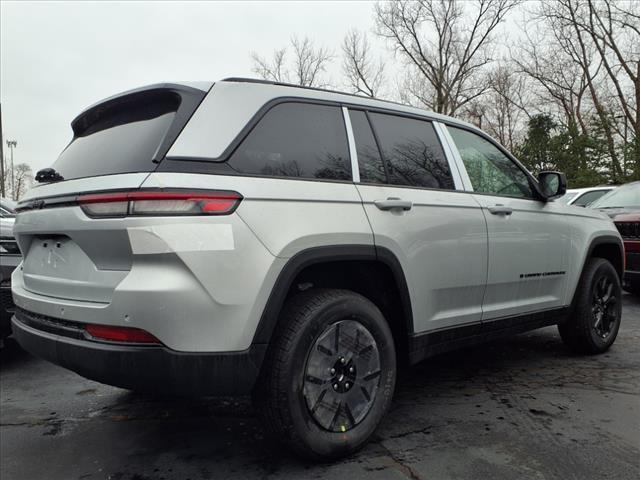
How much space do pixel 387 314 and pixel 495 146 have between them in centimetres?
163

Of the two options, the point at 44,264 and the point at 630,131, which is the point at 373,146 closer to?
the point at 44,264

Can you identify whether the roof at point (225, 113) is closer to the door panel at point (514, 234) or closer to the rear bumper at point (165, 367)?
the rear bumper at point (165, 367)

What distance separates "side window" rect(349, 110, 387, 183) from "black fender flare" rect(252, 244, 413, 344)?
1.35 ft

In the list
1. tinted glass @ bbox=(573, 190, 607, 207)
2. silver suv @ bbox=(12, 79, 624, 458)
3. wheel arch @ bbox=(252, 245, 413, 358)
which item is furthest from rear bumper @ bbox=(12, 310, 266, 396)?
tinted glass @ bbox=(573, 190, 607, 207)

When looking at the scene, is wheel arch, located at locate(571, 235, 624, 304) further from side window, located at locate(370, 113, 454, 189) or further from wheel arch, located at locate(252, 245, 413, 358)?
wheel arch, located at locate(252, 245, 413, 358)

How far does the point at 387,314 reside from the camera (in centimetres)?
284

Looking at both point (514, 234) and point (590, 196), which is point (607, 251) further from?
point (590, 196)

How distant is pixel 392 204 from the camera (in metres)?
2.67

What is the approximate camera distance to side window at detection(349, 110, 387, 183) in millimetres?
2740

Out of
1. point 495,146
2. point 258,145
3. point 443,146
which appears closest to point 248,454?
point 258,145

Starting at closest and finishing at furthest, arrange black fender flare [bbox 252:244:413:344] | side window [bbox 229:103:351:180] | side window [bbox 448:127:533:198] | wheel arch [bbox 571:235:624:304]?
1. black fender flare [bbox 252:244:413:344]
2. side window [bbox 229:103:351:180]
3. side window [bbox 448:127:533:198]
4. wheel arch [bbox 571:235:624:304]

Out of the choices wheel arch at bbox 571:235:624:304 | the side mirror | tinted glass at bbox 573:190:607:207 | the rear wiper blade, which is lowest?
wheel arch at bbox 571:235:624:304

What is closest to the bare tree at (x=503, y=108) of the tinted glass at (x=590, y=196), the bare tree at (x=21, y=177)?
the tinted glass at (x=590, y=196)

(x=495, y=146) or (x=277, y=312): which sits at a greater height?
(x=495, y=146)
